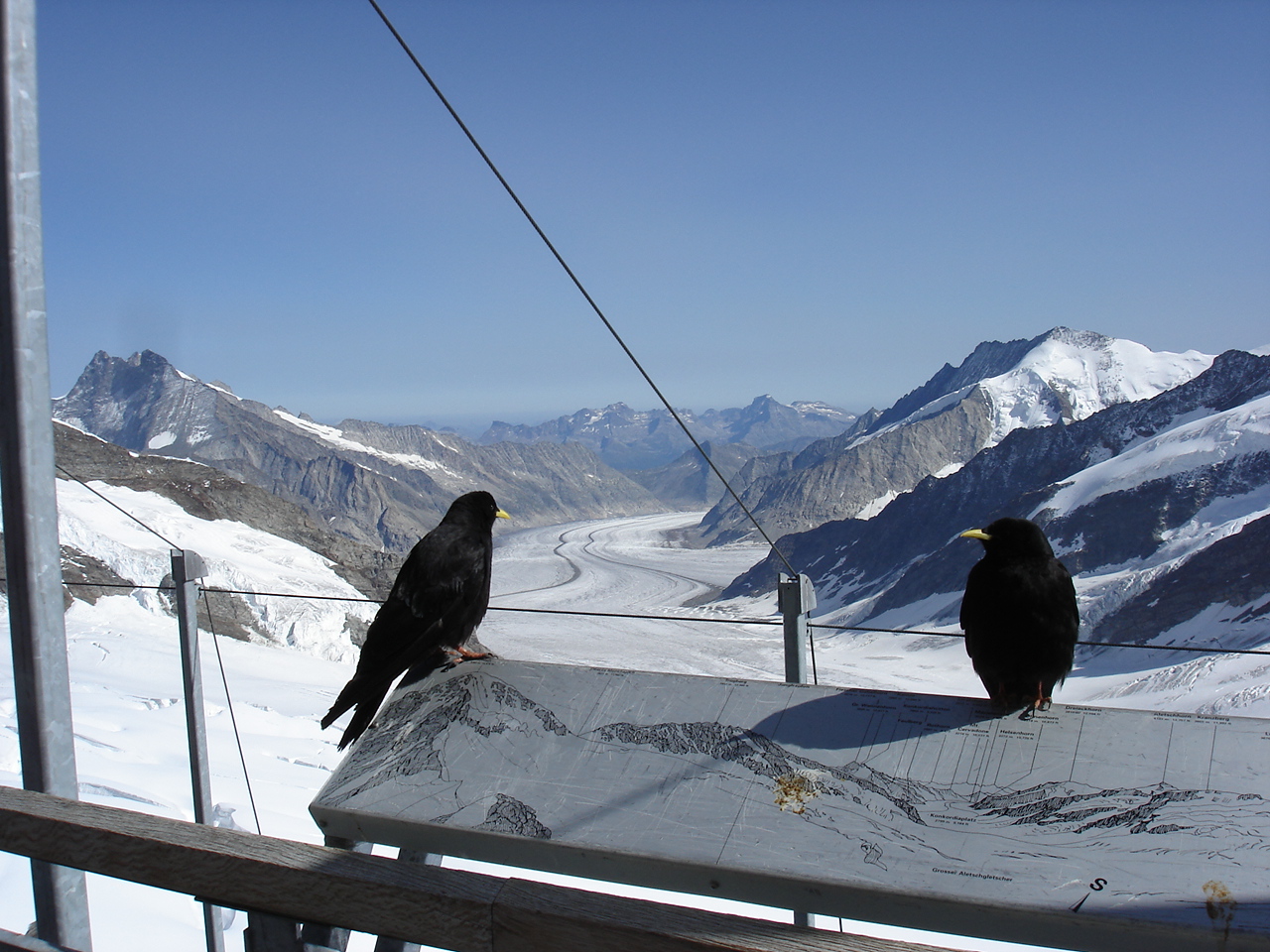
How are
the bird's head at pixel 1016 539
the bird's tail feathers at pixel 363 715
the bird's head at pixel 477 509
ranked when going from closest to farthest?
the bird's head at pixel 1016 539 < the bird's tail feathers at pixel 363 715 < the bird's head at pixel 477 509

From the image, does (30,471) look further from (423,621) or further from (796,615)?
(796,615)

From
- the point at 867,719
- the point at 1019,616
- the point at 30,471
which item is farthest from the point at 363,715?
the point at 1019,616

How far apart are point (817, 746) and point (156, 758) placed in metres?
17.1

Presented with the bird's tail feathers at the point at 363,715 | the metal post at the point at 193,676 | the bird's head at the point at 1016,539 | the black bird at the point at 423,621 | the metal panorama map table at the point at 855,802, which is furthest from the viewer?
the metal post at the point at 193,676

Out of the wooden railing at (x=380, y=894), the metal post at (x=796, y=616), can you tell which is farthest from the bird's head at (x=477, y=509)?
the wooden railing at (x=380, y=894)

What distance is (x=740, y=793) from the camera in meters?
2.70

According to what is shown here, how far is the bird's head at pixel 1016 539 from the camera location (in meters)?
3.62

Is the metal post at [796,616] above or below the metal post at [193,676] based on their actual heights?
above

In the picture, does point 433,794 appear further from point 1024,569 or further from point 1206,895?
point 1024,569

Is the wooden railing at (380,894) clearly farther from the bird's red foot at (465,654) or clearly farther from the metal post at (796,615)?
the metal post at (796,615)

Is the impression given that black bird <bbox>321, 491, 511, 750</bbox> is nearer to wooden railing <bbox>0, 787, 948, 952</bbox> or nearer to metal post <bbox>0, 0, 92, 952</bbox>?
metal post <bbox>0, 0, 92, 952</bbox>

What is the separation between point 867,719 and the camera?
295cm

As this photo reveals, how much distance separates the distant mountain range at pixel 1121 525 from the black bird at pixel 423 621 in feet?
231

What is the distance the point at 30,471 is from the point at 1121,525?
358 feet
